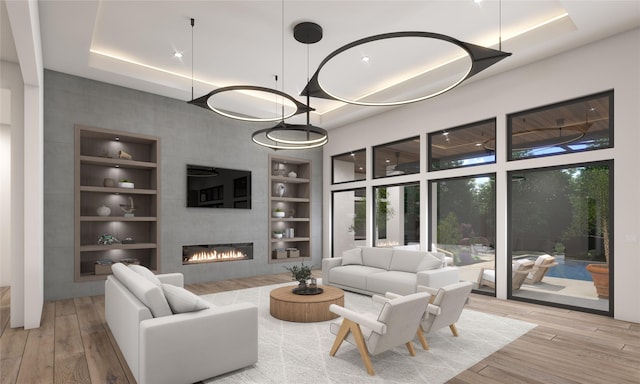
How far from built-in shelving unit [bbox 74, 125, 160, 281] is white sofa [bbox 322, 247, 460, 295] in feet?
11.3

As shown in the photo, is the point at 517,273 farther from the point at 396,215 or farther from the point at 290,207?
the point at 290,207

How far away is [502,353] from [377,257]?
10.4 feet

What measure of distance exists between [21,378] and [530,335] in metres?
4.99

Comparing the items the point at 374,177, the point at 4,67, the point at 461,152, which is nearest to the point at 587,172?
the point at 461,152

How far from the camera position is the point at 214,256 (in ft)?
24.8

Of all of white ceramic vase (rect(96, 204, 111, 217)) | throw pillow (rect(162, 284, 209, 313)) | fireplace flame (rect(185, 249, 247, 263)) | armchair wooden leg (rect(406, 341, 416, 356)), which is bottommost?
armchair wooden leg (rect(406, 341, 416, 356))

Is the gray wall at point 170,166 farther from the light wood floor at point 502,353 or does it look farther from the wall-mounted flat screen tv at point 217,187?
the light wood floor at point 502,353

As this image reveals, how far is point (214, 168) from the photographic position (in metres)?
7.53

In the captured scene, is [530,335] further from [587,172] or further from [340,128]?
[340,128]

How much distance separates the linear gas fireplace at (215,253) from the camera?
7160 millimetres

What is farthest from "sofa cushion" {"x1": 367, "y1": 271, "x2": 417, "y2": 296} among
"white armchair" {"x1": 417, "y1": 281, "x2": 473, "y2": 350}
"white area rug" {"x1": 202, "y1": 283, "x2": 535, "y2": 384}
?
"white armchair" {"x1": 417, "y1": 281, "x2": 473, "y2": 350}

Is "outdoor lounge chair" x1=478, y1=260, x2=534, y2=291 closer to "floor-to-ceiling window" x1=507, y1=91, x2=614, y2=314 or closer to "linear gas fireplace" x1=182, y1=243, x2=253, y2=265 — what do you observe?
"floor-to-ceiling window" x1=507, y1=91, x2=614, y2=314

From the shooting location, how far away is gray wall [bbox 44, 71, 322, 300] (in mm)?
5719

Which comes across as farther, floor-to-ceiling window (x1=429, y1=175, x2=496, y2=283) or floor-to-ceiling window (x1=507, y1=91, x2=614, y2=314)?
floor-to-ceiling window (x1=429, y1=175, x2=496, y2=283)
